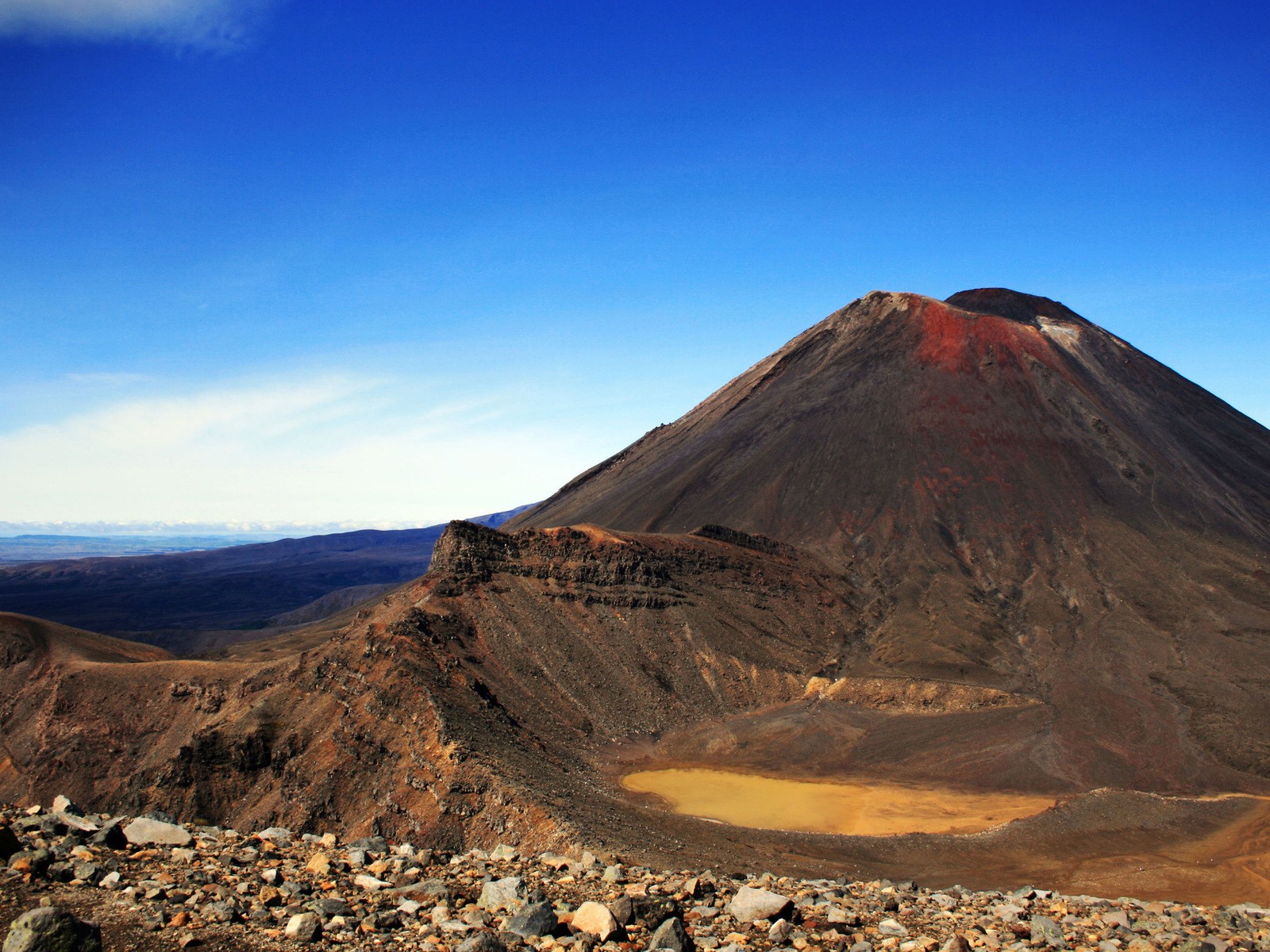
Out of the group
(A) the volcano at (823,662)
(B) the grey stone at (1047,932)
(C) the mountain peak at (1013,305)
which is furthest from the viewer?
(C) the mountain peak at (1013,305)

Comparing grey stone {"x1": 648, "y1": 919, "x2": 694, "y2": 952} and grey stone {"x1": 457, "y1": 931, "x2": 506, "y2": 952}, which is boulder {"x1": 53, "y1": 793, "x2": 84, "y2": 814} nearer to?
grey stone {"x1": 457, "y1": 931, "x2": 506, "y2": 952}

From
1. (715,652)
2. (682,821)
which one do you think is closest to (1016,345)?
(715,652)

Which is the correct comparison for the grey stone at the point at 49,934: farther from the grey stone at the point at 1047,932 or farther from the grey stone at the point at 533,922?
the grey stone at the point at 1047,932

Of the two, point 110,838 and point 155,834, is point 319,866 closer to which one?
point 155,834

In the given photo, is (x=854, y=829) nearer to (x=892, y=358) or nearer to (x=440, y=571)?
(x=440, y=571)

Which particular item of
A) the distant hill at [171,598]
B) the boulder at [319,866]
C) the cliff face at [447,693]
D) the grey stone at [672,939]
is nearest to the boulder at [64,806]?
the boulder at [319,866]
